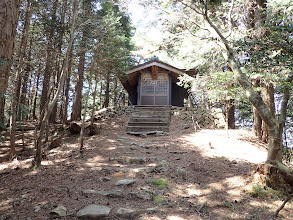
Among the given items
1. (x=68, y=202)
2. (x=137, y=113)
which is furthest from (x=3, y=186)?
(x=137, y=113)

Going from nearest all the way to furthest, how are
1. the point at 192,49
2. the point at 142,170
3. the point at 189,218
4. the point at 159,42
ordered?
the point at 189,218, the point at 142,170, the point at 192,49, the point at 159,42

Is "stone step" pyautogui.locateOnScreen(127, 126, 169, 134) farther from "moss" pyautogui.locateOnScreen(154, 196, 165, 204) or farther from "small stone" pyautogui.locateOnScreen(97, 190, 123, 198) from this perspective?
"moss" pyautogui.locateOnScreen(154, 196, 165, 204)

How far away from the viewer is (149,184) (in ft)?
12.4

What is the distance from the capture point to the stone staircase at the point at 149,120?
9.11m

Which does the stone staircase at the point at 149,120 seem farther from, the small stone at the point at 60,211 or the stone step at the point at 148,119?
the small stone at the point at 60,211

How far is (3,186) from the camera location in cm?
380

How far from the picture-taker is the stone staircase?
911 cm

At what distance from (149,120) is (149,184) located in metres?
6.37

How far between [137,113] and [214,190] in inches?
311

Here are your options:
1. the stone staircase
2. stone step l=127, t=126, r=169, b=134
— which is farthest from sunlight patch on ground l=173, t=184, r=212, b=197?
stone step l=127, t=126, r=169, b=134

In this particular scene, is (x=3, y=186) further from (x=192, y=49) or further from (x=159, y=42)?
(x=159, y=42)

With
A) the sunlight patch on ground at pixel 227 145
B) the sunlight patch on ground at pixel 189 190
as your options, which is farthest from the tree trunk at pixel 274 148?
the sunlight patch on ground at pixel 227 145

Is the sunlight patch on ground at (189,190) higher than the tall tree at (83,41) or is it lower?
lower

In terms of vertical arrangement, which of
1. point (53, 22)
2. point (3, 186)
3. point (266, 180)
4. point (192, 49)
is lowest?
point (3, 186)
